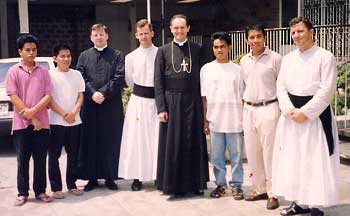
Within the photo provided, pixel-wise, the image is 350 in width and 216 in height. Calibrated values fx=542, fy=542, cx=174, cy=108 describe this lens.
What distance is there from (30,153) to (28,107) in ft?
1.65

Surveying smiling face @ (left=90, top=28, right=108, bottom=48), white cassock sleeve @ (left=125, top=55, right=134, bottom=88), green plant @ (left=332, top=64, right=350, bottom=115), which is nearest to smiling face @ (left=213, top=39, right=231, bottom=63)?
white cassock sleeve @ (left=125, top=55, right=134, bottom=88)

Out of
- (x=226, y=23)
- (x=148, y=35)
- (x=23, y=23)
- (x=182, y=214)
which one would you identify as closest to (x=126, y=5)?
(x=226, y=23)

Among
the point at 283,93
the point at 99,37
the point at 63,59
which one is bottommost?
the point at 283,93

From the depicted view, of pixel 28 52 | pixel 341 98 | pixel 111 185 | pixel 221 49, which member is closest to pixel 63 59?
pixel 28 52

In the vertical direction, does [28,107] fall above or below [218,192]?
above

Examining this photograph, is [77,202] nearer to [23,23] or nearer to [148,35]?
[148,35]

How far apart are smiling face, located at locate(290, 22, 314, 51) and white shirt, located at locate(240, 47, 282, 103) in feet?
1.56

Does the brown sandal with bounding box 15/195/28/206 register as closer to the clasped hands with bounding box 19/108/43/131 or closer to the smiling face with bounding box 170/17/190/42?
the clasped hands with bounding box 19/108/43/131

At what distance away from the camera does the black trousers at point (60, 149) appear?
583 centimetres

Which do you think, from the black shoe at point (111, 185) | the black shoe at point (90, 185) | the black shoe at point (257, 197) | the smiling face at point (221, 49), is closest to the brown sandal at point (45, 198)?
the black shoe at point (90, 185)

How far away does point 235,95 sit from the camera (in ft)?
18.4

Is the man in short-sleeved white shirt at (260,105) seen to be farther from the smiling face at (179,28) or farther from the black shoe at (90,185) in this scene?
the black shoe at (90,185)

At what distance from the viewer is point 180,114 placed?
574cm

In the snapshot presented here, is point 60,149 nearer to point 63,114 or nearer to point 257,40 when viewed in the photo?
point 63,114
